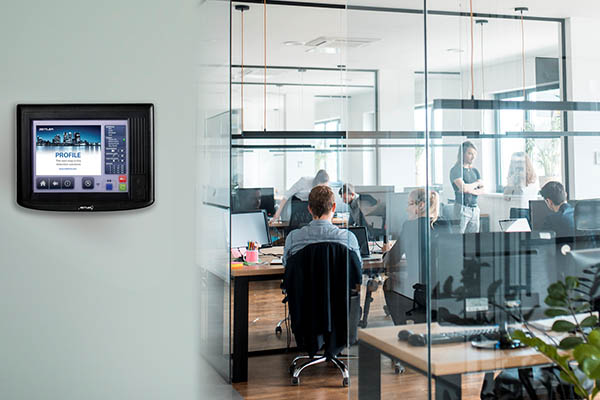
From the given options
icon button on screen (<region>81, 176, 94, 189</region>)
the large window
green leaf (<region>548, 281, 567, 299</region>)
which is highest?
the large window

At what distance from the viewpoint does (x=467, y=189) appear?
1669 mm

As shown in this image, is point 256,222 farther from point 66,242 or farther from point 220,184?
point 66,242

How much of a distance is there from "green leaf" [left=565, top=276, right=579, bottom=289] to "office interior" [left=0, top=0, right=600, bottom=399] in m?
0.04

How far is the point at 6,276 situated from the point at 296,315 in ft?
6.39

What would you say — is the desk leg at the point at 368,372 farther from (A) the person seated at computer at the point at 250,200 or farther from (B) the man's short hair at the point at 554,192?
(A) the person seated at computer at the point at 250,200

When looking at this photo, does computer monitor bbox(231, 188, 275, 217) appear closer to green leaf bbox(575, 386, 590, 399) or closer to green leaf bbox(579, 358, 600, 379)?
green leaf bbox(575, 386, 590, 399)

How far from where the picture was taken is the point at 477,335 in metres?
1.64

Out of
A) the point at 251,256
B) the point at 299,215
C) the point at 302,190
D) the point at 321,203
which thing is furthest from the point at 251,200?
the point at 321,203

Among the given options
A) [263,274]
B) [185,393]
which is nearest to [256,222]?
[263,274]

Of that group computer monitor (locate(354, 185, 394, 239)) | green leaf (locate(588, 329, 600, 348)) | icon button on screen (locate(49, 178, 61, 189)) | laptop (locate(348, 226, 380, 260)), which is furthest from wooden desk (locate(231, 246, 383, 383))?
green leaf (locate(588, 329, 600, 348))

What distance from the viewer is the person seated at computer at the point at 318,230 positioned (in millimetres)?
3775

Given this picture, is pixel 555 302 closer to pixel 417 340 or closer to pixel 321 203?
pixel 417 340

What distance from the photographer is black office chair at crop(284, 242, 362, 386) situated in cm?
368

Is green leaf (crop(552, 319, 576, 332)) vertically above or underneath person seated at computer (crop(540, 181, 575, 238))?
underneath
